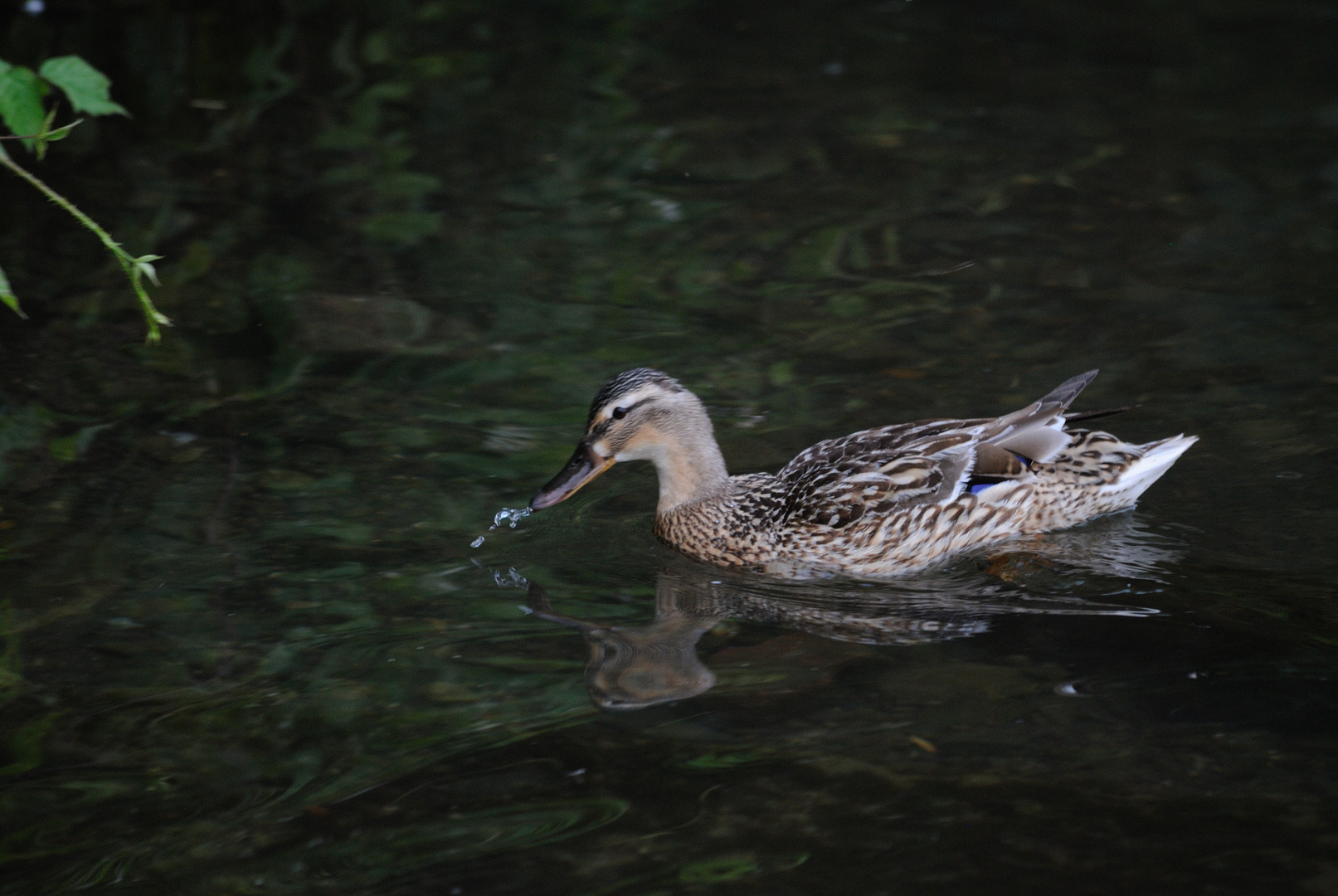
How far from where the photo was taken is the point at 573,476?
7.29 metres

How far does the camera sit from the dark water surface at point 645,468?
5.16 meters

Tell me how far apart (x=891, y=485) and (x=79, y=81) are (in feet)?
13.2

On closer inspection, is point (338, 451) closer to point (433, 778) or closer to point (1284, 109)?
point (433, 778)

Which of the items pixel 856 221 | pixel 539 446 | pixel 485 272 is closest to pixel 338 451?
pixel 539 446

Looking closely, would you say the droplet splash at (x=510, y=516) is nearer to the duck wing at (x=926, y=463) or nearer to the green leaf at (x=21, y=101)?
the duck wing at (x=926, y=463)

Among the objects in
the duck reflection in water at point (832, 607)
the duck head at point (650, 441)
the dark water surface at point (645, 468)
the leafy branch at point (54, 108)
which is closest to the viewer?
the leafy branch at point (54, 108)

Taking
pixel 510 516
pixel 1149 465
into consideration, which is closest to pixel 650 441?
pixel 510 516

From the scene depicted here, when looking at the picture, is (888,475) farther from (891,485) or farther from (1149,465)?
(1149,465)

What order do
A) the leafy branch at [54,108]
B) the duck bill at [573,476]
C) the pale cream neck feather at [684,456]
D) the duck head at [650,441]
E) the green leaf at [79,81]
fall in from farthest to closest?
the pale cream neck feather at [684,456], the duck head at [650,441], the duck bill at [573,476], the green leaf at [79,81], the leafy branch at [54,108]

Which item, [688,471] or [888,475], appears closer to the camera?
[888,475]

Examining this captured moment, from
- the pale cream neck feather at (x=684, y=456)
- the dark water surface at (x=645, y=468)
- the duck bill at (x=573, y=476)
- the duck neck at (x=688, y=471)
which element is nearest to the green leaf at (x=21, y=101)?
the dark water surface at (x=645, y=468)

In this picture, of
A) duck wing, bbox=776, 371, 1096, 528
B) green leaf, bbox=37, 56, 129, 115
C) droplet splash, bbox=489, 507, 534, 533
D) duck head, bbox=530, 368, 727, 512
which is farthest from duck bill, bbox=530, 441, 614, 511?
green leaf, bbox=37, 56, 129, 115

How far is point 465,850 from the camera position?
5031mm

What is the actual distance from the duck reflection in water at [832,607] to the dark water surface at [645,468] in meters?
0.03
